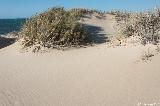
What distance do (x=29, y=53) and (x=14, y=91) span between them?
3.40m

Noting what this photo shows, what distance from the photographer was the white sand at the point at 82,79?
5289 mm

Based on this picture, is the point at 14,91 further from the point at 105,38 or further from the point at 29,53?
the point at 105,38

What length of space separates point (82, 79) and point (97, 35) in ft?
19.8

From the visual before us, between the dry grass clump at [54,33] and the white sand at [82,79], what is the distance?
989 mm

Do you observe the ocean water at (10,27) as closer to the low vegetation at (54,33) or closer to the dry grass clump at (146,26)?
the low vegetation at (54,33)

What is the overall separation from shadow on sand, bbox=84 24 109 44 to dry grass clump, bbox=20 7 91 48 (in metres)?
0.57

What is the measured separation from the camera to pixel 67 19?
11.2 meters

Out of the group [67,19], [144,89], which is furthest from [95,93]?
[67,19]

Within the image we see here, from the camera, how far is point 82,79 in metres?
6.41

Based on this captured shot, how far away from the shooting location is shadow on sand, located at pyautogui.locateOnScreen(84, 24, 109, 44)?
11412 mm

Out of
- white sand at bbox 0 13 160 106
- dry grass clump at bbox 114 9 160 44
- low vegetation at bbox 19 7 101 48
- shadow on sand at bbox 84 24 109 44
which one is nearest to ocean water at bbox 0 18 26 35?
low vegetation at bbox 19 7 101 48

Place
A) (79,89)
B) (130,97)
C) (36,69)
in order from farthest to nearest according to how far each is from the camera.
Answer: (36,69) → (79,89) → (130,97)

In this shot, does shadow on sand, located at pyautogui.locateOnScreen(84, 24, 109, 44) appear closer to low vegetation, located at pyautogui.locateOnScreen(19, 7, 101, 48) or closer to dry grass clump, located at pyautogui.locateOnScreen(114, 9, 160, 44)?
low vegetation, located at pyautogui.locateOnScreen(19, 7, 101, 48)

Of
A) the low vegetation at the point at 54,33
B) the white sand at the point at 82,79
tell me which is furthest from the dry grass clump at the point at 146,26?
the low vegetation at the point at 54,33
